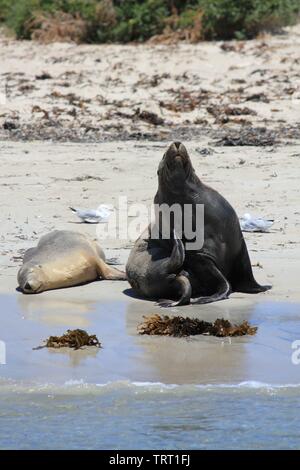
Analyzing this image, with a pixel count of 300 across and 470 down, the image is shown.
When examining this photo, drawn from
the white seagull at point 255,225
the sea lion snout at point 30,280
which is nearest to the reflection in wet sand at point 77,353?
the sea lion snout at point 30,280

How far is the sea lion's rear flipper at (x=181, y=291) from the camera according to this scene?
7922 millimetres

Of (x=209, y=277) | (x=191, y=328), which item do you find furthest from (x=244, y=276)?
(x=191, y=328)

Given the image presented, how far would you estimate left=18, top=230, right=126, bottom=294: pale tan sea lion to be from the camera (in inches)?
329

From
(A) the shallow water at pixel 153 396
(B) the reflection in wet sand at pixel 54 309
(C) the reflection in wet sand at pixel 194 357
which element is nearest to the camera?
(A) the shallow water at pixel 153 396

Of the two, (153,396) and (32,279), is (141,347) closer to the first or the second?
(153,396)

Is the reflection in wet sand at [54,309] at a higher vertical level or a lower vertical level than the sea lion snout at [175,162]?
lower

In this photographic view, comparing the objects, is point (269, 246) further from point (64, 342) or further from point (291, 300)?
point (64, 342)

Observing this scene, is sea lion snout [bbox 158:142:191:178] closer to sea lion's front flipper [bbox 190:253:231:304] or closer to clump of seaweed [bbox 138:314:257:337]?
sea lion's front flipper [bbox 190:253:231:304]

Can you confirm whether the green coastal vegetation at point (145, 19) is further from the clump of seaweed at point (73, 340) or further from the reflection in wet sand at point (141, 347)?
the clump of seaweed at point (73, 340)

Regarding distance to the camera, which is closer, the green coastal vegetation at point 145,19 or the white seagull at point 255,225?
the white seagull at point 255,225

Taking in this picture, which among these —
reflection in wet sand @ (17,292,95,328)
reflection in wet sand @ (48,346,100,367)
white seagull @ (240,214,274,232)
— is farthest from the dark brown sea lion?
white seagull @ (240,214,274,232)

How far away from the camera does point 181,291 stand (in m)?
8.03

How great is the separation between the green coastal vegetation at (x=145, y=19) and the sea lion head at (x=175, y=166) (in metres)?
9.83

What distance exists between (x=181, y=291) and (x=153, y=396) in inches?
71.5
